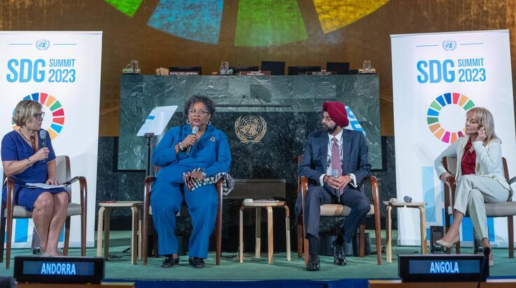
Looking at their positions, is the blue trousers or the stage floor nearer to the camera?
the stage floor

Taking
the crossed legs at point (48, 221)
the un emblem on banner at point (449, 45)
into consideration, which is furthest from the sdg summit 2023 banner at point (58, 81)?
the un emblem on banner at point (449, 45)

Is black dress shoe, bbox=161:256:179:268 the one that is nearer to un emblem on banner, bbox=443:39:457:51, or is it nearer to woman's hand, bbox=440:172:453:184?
woman's hand, bbox=440:172:453:184

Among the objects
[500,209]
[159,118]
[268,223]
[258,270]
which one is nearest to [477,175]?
[500,209]

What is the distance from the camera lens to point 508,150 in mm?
4922

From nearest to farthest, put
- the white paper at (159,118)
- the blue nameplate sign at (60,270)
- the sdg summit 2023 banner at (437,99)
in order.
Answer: the blue nameplate sign at (60,270) → the sdg summit 2023 banner at (437,99) → the white paper at (159,118)

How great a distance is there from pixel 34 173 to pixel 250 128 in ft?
6.46

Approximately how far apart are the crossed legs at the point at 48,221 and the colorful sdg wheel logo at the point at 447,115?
10.3ft

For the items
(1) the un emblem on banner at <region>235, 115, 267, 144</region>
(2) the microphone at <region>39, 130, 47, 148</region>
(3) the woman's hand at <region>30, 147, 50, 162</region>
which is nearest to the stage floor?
(3) the woman's hand at <region>30, 147, 50, 162</region>

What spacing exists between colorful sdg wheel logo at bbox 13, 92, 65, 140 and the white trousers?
3298 millimetres

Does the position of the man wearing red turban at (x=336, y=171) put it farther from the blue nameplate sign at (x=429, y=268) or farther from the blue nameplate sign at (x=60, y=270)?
the blue nameplate sign at (x=60, y=270)

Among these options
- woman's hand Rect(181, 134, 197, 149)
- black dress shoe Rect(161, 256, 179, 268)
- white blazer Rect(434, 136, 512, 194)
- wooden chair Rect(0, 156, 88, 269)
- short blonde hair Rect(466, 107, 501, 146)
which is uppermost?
short blonde hair Rect(466, 107, 501, 146)

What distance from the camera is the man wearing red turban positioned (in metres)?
3.85

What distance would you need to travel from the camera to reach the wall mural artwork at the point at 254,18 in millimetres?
7199

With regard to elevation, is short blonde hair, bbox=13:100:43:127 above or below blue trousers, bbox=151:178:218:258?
above
